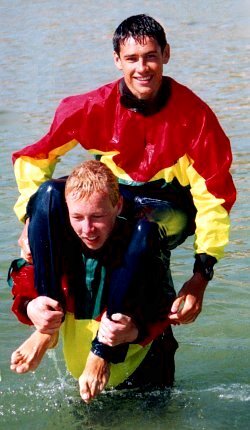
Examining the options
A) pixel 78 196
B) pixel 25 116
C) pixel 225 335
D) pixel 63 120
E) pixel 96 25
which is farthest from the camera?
pixel 96 25

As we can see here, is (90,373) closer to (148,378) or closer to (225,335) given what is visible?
(148,378)

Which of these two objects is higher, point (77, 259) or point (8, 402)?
point (77, 259)

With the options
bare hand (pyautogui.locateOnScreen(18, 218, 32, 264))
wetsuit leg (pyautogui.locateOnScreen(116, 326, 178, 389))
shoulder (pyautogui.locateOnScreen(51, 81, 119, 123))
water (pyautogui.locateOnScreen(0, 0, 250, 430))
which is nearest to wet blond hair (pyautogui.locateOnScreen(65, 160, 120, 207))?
bare hand (pyautogui.locateOnScreen(18, 218, 32, 264))

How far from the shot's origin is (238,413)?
5.88 meters

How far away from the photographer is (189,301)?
5477 mm

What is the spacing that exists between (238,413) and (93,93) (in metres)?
1.89

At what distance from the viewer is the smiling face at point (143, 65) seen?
5.67m

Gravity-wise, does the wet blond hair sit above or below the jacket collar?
below

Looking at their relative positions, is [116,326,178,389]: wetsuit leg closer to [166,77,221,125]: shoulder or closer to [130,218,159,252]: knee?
[130,218,159,252]: knee

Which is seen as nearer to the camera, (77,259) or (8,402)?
(77,259)

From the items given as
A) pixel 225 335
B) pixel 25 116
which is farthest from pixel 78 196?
pixel 25 116

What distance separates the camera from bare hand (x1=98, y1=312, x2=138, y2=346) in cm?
537

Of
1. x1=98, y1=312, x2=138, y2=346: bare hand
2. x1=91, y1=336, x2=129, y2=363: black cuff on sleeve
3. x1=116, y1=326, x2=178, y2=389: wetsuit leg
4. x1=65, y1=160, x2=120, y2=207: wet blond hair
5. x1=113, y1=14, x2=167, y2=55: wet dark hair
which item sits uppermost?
x1=113, y1=14, x2=167, y2=55: wet dark hair

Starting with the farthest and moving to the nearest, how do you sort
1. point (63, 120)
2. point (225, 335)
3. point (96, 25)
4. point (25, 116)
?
point (96, 25)
point (25, 116)
point (225, 335)
point (63, 120)
